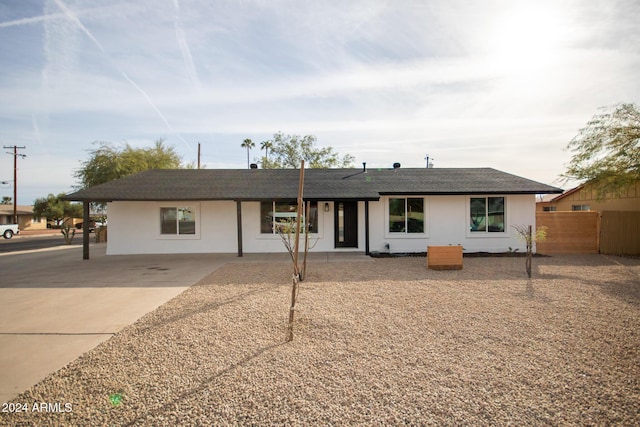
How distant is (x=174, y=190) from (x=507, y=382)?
13625mm

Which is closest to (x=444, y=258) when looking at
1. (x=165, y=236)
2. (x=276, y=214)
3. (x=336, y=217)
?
(x=336, y=217)

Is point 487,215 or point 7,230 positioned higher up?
point 487,215

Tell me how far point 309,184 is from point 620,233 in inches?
519

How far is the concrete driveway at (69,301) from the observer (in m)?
4.27

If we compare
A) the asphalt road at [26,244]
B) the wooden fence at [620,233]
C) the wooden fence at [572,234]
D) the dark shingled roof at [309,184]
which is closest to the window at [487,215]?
the dark shingled roof at [309,184]

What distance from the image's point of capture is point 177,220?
14562 millimetres

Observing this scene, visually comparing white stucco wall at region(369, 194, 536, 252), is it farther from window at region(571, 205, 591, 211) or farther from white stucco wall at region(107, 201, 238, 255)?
window at region(571, 205, 591, 211)

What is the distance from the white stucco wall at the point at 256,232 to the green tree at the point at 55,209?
3570 cm

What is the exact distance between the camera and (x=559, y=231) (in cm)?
1445

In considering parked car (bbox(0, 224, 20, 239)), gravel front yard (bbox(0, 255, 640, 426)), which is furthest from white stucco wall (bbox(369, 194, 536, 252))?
parked car (bbox(0, 224, 20, 239))

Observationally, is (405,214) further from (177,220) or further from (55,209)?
(55,209)

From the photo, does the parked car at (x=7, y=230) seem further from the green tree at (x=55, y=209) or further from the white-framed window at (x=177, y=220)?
the white-framed window at (x=177, y=220)

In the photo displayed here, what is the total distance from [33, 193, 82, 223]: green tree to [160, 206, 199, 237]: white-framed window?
36.6 metres

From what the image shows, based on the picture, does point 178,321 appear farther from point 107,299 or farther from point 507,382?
point 507,382
